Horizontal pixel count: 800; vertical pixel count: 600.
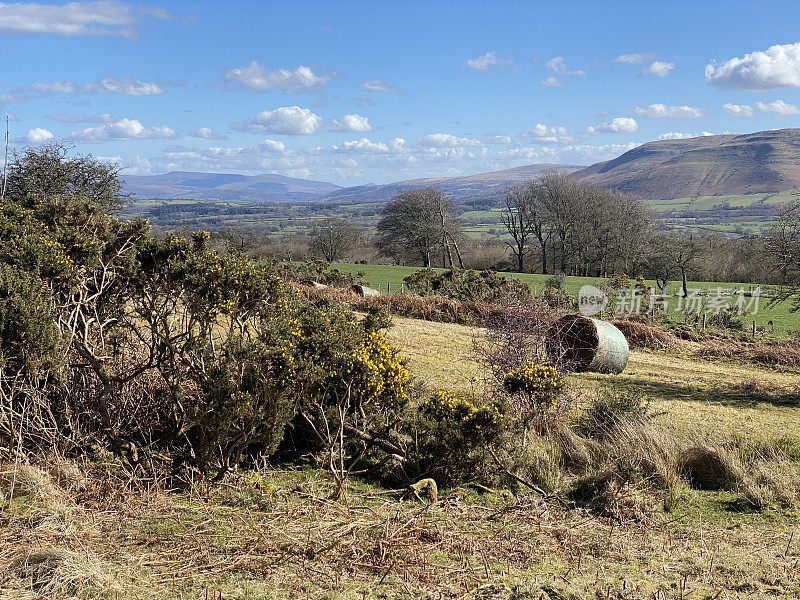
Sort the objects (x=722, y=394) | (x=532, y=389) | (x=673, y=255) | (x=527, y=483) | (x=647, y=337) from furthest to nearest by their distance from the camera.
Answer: (x=673, y=255) → (x=647, y=337) → (x=722, y=394) → (x=532, y=389) → (x=527, y=483)

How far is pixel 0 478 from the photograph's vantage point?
6.00m

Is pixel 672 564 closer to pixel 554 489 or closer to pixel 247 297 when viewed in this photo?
pixel 554 489

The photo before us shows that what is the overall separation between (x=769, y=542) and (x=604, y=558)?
5.82 feet

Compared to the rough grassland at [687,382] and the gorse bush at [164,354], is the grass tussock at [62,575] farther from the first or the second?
the rough grassland at [687,382]

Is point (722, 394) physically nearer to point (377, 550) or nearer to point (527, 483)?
point (527, 483)

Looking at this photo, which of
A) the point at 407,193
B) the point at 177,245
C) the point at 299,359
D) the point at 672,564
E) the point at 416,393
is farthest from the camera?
the point at 407,193

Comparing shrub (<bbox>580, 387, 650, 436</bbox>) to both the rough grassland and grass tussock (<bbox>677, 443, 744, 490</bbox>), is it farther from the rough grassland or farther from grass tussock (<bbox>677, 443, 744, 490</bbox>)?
grass tussock (<bbox>677, 443, 744, 490</bbox>)

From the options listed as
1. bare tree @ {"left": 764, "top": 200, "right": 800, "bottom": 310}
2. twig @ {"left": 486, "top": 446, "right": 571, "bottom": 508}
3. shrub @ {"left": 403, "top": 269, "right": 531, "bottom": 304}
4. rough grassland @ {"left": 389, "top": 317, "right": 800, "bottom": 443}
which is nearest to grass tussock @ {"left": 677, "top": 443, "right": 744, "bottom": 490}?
rough grassland @ {"left": 389, "top": 317, "right": 800, "bottom": 443}

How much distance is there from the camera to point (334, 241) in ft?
212

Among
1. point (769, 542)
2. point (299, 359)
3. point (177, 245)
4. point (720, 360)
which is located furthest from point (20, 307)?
point (720, 360)

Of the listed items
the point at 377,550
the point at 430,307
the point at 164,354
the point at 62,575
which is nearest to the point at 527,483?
the point at 377,550

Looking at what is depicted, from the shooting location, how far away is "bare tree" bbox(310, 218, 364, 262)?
64312 mm

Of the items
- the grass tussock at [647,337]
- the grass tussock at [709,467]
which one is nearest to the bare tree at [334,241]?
the grass tussock at [647,337]

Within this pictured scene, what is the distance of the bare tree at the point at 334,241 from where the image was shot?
6431 cm
